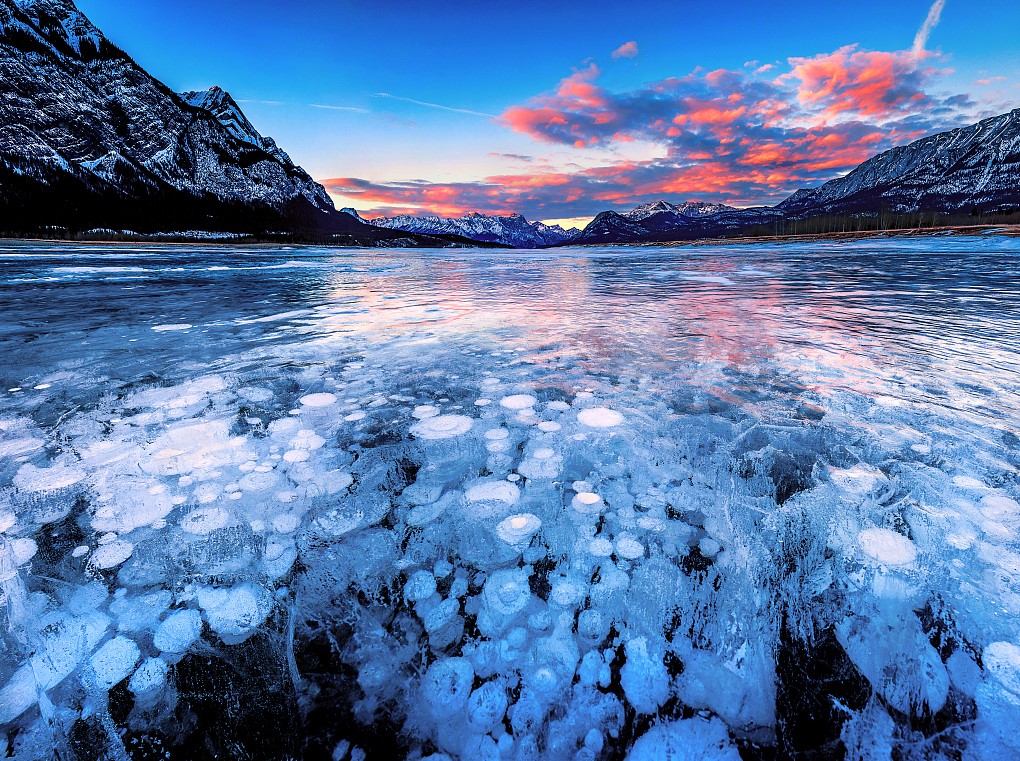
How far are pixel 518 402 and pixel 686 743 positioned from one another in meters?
2.37

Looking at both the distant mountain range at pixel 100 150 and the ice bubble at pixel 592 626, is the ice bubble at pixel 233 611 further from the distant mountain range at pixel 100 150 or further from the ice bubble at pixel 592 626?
the distant mountain range at pixel 100 150

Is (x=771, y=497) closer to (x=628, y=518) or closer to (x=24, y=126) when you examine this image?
(x=628, y=518)

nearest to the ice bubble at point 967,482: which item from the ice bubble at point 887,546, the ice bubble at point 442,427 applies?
the ice bubble at point 887,546

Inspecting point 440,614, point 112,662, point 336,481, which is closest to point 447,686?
point 440,614

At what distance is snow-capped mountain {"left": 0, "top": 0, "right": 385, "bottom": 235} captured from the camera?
5007 inches

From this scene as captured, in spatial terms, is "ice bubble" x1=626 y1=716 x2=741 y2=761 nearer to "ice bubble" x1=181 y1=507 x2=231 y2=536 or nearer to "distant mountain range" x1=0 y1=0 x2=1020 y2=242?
"ice bubble" x1=181 y1=507 x2=231 y2=536

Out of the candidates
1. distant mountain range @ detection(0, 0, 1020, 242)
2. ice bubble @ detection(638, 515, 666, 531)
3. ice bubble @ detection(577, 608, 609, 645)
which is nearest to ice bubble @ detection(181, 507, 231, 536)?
ice bubble @ detection(577, 608, 609, 645)

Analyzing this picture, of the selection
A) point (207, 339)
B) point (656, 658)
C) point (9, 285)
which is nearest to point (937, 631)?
point (656, 658)

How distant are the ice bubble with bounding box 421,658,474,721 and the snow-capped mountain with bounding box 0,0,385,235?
6424 inches

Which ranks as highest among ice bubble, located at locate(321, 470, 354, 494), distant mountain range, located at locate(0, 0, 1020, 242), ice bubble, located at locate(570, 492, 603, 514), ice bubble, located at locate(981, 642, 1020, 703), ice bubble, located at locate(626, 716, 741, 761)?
distant mountain range, located at locate(0, 0, 1020, 242)

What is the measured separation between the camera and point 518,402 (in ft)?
11.1

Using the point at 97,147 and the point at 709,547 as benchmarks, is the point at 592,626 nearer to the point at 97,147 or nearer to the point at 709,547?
the point at 709,547

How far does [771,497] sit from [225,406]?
365 centimetres

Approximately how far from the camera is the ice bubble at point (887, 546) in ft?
5.50
